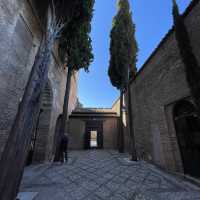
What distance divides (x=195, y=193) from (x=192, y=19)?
497 centimetres

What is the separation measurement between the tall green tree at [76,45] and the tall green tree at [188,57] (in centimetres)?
401

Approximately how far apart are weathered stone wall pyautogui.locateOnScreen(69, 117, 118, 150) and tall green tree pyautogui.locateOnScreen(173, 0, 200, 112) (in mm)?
8651

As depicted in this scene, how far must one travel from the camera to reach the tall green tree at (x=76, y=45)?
220 inches

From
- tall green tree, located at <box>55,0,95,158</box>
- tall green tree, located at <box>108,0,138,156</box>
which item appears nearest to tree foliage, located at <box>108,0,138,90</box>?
tall green tree, located at <box>108,0,138,156</box>

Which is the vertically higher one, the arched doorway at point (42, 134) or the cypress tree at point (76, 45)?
the cypress tree at point (76, 45)

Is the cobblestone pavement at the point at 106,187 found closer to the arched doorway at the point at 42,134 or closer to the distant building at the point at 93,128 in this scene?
the arched doorway at the point at 42,134

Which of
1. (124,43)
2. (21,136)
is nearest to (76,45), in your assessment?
(124,43)

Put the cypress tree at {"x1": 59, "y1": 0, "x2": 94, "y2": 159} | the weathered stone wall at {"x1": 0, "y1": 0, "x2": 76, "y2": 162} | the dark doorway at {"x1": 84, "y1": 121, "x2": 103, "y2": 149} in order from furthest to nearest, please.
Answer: the dark doorway at {"x1": 84, "y1": 121, "x2": 103, "y2": 149}
the cypress tree at {"x1": 59, "y1": 0, "x2": 94, "y2": 159}
the weathered stone wall at {"x1": 0, "y1": 0, "x2": 76, "y2": 162}

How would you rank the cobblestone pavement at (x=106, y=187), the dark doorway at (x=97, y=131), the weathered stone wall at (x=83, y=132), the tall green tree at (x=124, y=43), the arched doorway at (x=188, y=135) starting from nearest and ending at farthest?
the cobblestone pavement at (x=106, y=187)
the arched doorway at (x=188, y=135)
the tall green tree at (x=124, y=43)
the weathered stone wall at (x=83, y=132)
the dark doorway at (x=97, y=131)

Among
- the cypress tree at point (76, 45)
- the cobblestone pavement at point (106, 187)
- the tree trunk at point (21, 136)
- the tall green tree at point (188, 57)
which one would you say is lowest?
the cobblestone pavement at point (106, 187)

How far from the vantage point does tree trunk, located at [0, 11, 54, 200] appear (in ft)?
5.70

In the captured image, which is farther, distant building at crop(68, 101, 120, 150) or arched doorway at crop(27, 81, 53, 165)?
distant building at crop(68, 101, 120, 150)

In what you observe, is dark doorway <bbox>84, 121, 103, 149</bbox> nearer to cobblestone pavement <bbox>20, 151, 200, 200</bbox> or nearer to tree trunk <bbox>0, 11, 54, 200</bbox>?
cobblestone pavement <bbox>20, 151, 200, 200</bbox>

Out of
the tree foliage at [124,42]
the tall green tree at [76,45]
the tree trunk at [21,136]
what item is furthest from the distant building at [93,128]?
the tree trunk at [21,136]
